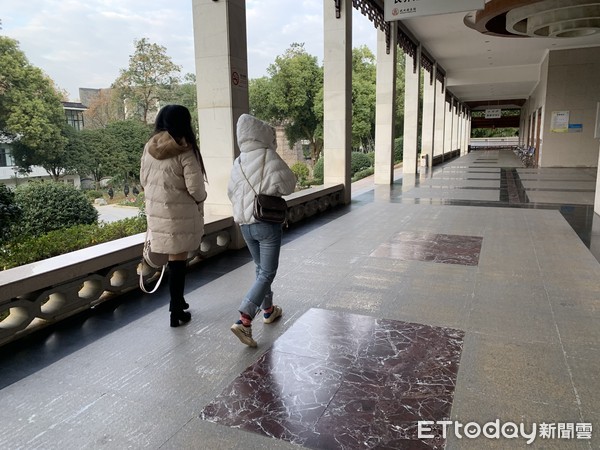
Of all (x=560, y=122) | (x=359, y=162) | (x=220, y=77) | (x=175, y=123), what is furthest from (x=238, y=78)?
(x=560, y=122)

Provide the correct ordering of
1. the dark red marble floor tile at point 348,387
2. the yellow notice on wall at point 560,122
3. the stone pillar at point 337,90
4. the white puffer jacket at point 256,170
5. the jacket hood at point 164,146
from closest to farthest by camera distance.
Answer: the dark red marble floor tile at point 348,387 < the white puffer jacket at point 256,170 < the jacket hood at point 164,146 < the stone pillar at point 337,90 < the yellow notice on wall at point 560,122

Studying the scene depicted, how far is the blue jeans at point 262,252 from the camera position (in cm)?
288

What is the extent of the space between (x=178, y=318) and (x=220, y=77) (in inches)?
118

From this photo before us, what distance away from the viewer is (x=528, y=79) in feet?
79.8

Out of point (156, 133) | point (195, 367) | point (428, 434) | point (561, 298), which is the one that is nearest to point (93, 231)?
point (156, 133)

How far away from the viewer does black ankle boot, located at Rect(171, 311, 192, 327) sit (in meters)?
3.28

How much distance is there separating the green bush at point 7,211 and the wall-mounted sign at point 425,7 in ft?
20.0

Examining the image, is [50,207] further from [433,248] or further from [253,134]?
[433,248]

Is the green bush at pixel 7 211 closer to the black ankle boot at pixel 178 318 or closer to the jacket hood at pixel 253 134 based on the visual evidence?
the black ankle boot at pixel 178 318

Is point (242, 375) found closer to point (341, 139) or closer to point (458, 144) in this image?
point (341, 139)

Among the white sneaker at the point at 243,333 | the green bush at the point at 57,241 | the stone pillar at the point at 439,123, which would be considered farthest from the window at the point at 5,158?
the stone pillar at the point at 439,123

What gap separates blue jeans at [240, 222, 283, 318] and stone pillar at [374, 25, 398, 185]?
10104 mm

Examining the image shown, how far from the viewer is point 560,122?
18031 mm

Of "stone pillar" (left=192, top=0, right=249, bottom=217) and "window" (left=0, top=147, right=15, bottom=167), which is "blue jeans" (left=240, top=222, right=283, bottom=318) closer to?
"stone pillar" (left=192, top=0, right=249, bottom=217)
